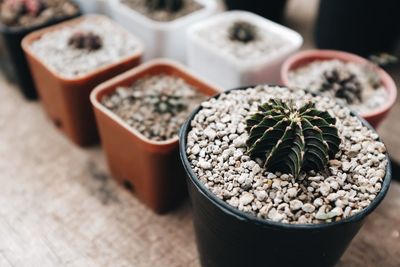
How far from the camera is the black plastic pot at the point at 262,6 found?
2.13m

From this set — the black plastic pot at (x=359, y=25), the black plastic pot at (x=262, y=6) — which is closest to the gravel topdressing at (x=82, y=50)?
the black plastic pot at (x=262, y=6)

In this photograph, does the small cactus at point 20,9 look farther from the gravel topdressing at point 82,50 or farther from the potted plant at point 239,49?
the potted plant at point 239,49

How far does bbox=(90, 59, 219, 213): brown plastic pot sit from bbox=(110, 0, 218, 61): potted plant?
267 mm

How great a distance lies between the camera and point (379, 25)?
1.83m

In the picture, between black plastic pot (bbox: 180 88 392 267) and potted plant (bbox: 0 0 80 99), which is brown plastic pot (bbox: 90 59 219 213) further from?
potted plant (bbox: 0 0 80 99)

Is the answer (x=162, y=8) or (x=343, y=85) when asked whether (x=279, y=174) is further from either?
(x=162, y=8)

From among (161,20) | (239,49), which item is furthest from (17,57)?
(239,49)

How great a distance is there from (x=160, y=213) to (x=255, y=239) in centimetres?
55

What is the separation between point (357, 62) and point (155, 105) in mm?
743

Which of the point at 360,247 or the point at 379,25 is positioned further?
the point at 379,25

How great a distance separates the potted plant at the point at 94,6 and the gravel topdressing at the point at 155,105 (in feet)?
1.95

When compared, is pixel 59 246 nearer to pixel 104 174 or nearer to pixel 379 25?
pixel 104 174

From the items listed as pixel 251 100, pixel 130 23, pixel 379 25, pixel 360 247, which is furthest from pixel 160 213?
pixel 379 25

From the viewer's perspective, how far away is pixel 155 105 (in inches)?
55.5
